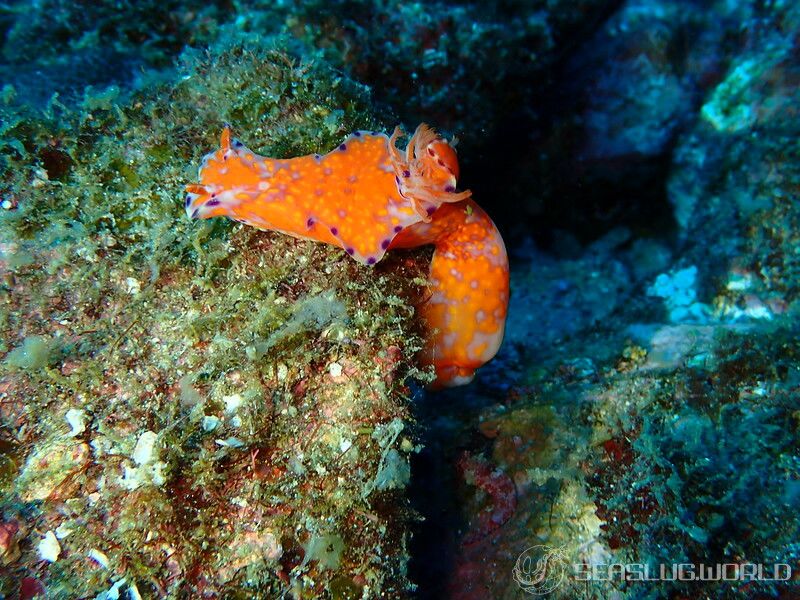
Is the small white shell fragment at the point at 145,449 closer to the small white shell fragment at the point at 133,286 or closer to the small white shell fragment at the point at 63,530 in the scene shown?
the small white shell fragment at the point at 63,530

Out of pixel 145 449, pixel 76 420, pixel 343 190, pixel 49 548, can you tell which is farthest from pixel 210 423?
pixel 343 190

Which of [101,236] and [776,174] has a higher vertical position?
[101,236]

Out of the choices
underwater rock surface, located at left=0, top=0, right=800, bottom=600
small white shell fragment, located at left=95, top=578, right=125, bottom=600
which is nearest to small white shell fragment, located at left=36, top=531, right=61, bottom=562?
underwater rock surface, located at left=0, top=0, right=800, bottom=600

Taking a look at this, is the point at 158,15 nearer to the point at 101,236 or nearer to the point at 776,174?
the point at 101,236

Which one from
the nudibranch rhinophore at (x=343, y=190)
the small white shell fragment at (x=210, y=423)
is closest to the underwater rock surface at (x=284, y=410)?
the small white shell fragment at (x=210, y=423)

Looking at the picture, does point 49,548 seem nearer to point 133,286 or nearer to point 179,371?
point 179,371

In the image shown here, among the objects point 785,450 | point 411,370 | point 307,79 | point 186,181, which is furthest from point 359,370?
point 785,450

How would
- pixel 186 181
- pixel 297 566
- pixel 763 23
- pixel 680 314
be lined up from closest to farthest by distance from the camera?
1. pixel 297 566
2. pixel 186 181
3. pixel 680 314
4. pixel 763 23
